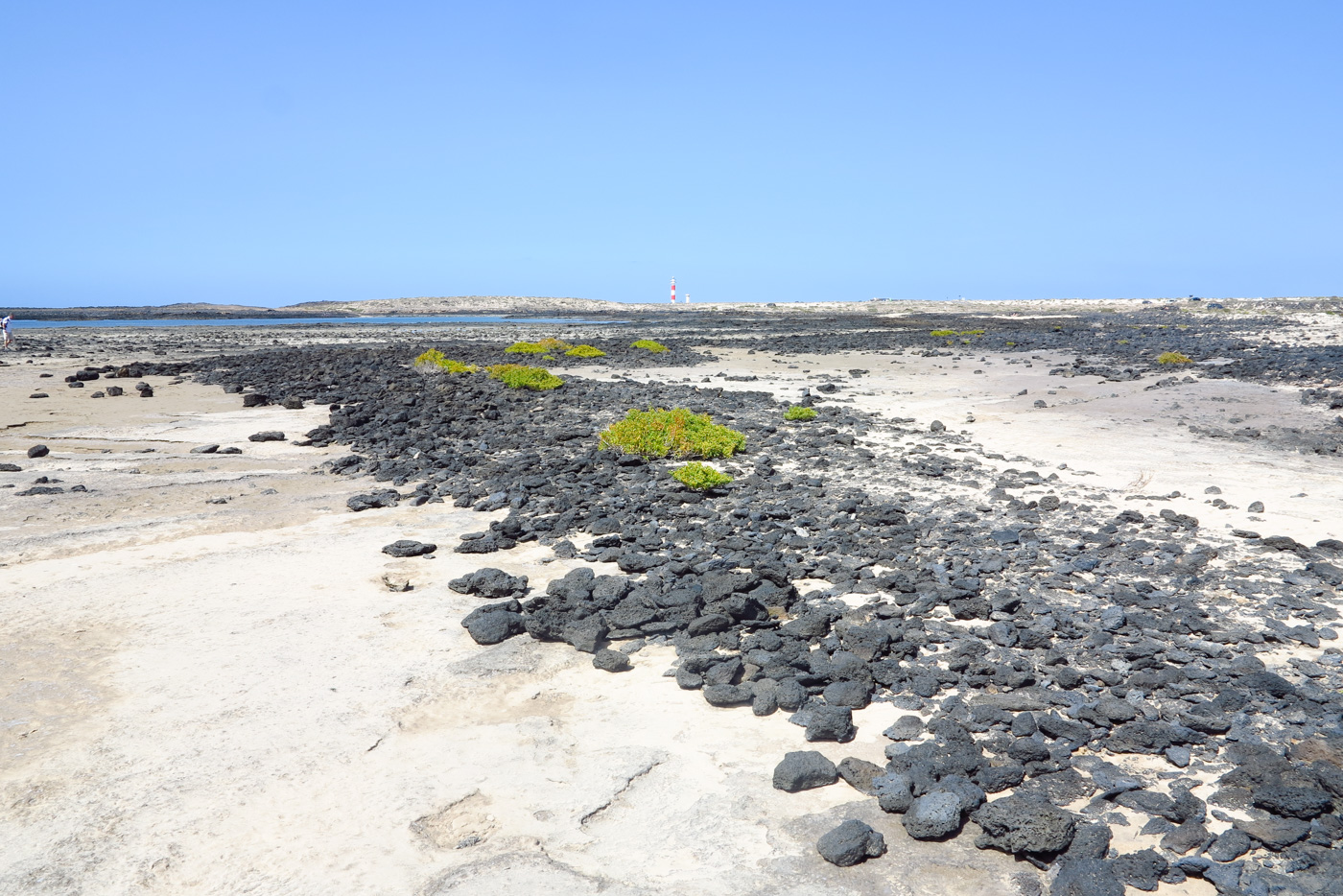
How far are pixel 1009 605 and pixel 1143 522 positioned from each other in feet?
10.3

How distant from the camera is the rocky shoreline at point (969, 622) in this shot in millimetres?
4316

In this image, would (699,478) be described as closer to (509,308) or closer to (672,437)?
(672,437)

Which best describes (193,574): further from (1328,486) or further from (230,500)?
(1328,486)

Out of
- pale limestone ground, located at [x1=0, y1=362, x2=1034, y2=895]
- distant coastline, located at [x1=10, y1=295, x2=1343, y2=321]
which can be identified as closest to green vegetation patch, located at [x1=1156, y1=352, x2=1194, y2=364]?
pale limestone ground, located at [x1=0, y1=362, x2=1034, y2=895]

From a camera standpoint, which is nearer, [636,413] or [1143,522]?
[1143,522]

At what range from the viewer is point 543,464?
1285cm

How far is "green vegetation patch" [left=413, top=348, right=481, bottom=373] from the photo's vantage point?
24.8 m

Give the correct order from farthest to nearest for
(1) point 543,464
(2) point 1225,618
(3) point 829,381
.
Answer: (3) point 829,381 → (1) point 543,464 → (2) point 1225,618

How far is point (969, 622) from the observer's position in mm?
6863

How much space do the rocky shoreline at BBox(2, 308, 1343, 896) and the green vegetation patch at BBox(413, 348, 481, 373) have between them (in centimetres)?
964

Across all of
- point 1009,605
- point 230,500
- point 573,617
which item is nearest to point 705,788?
point 573,617

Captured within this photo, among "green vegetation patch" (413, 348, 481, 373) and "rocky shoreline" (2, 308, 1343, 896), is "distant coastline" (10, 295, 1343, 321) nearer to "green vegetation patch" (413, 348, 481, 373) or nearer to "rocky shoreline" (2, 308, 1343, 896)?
"green vegetation patch" (413, 348, 481, 373)

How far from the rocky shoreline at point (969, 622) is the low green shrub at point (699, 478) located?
154mm

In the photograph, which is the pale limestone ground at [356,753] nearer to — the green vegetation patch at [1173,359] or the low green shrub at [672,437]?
the low green shrub at [672,437]
